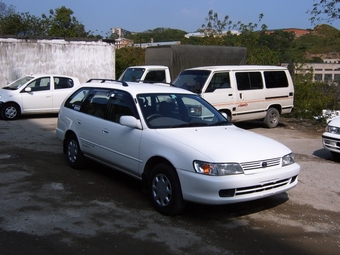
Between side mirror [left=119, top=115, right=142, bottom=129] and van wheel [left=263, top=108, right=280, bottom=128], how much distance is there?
27.0 feet

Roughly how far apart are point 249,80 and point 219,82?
1.19m

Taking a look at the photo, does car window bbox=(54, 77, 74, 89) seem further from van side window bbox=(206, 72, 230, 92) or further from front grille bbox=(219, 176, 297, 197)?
front grille bbox=(219, 176, 297, 197)

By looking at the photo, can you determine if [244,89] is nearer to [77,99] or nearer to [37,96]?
[77,99]

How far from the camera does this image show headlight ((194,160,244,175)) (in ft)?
16.6

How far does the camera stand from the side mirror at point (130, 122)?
590 cm

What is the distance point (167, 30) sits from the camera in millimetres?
71625

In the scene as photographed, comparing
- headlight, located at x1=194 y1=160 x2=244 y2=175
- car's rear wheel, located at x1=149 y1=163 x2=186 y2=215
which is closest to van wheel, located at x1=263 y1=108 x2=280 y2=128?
car's rear wheel, located at x1=149 y1=163 x2=186 y2=215

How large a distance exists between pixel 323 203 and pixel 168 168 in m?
2.61

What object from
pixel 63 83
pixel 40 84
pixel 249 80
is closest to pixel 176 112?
pixel 249 80

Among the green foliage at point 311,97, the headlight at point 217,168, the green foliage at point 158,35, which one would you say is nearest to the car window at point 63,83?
the green foliage at point 311,97

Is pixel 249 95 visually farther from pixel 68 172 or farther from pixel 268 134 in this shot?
→ pixel 68 172

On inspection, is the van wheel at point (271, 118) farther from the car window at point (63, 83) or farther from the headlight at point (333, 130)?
the car window at point (63, 83)

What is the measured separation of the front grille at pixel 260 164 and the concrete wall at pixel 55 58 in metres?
15.8

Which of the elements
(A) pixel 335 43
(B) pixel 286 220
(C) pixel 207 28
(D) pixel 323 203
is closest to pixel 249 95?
(A) pixel 335 43
